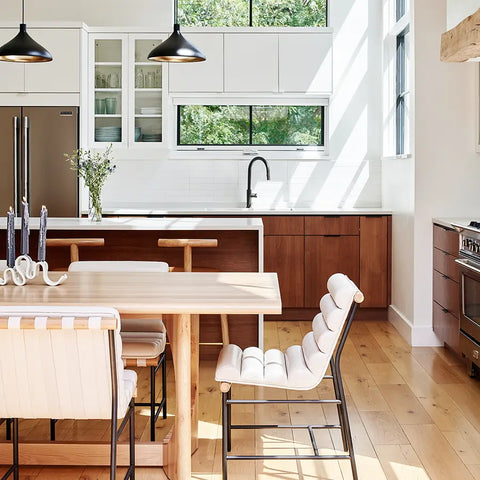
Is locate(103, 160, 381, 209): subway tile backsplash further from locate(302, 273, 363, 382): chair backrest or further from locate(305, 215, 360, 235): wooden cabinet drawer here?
locate(302, 273, 363, 382): chair backrest

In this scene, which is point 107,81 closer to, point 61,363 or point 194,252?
point 194,252

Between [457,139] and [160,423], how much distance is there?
10.0ft

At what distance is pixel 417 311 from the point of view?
18.1 ft

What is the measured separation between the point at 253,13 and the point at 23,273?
4741 millimetres

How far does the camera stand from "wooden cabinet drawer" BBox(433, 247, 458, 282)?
4.89 meters

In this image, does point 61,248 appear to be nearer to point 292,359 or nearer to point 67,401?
point 292,359

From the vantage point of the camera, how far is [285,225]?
6.44 m

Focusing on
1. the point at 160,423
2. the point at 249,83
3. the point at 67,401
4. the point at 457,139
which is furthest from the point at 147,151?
the point at 67,401

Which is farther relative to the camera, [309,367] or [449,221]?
[449,221]

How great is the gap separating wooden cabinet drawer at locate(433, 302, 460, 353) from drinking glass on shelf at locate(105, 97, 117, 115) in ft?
11.0

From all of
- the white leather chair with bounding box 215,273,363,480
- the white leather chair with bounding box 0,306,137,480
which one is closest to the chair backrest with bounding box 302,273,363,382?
the white leather chair with bounding box 215,273,363,480

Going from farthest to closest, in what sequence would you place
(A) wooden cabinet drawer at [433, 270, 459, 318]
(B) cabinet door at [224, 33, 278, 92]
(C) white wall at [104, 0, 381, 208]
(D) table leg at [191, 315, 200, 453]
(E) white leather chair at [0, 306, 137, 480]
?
(C) white wall at [104, 0, 381, 208] → (B) cabinet door at [224, 33, 278, 92] → (A) wooden cabinet drawer at [433, 270, 459, 318] → (D) table leg at [191, 315, 200, 453] → (E) white leather chair at [0, 306, 137, 480]

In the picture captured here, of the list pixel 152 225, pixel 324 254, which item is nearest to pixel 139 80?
pixel 324 254

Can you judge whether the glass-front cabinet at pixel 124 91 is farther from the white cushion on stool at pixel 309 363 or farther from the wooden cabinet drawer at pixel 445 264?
the white cushion on stool at pixel 309 363
